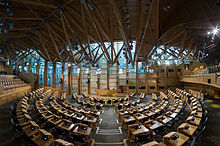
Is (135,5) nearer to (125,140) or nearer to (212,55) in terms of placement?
(125,140)

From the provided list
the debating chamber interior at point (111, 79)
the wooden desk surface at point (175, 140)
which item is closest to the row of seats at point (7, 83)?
the debating chamber interior at point (111, 79)

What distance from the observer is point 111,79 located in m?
25.8

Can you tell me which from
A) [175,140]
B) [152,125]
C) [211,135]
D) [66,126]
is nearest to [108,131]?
[66,126]

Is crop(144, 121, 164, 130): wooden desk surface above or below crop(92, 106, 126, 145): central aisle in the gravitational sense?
above

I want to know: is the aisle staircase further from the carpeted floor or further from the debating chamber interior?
the carpeted floor

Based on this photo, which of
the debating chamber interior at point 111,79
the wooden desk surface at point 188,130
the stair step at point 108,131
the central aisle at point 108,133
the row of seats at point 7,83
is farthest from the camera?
the row of seats at point 7,83

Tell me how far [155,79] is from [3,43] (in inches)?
1289

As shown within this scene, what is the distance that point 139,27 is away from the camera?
10078mm

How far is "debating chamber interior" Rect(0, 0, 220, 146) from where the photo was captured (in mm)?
6066

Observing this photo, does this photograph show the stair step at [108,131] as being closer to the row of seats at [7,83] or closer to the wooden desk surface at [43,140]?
the wooden desk surface at [43,140]

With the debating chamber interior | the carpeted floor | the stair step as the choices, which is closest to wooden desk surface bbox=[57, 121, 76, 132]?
the debating chamber interior

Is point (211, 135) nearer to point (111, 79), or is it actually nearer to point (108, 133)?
point (108, 133)

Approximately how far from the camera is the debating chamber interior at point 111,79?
19.9 feet

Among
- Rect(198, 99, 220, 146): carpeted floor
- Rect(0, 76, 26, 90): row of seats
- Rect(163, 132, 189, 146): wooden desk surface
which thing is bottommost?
Rect(198, 99, 220, 146): carpeted floor
